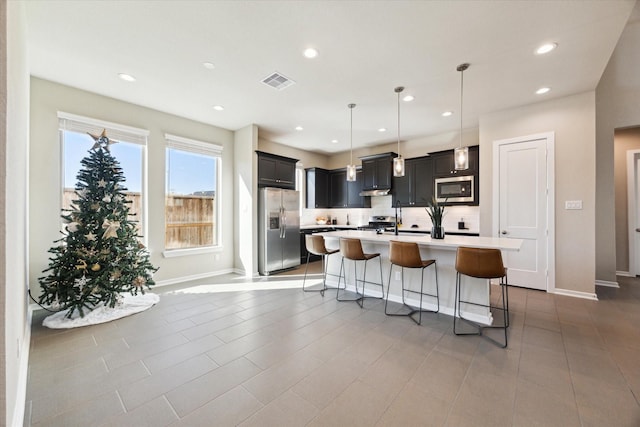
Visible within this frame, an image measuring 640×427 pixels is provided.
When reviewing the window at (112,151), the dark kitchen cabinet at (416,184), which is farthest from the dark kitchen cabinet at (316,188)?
the window at (112,151)

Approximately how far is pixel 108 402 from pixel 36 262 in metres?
2.77

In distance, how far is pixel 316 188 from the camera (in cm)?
716

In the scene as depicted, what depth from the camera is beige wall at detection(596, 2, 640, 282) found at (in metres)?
4.17

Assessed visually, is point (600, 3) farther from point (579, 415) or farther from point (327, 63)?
point (579, 415)

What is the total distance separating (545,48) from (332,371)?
3.84 m

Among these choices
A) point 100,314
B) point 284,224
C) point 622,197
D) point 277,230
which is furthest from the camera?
point 284,224

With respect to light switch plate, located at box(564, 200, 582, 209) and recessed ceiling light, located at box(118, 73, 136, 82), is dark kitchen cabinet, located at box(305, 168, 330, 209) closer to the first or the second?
recessed ceiling light, located at box(118, 73, 136, 82)

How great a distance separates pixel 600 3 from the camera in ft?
7.03

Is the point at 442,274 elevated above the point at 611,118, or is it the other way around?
the point at 611,118

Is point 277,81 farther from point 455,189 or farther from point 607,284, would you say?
point 607,284

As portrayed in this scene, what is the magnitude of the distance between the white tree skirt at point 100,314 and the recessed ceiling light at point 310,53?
3.75 meters

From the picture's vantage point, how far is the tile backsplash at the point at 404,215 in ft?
18.1

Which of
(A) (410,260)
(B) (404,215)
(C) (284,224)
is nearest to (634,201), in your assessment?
(B) (404,215)

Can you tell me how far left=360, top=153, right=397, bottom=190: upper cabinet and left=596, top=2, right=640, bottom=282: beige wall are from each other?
357 cm
